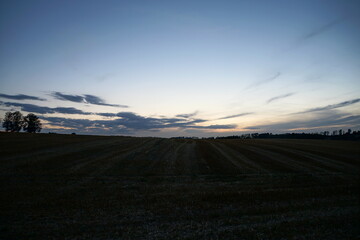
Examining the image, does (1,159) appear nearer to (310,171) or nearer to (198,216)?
(198,216)

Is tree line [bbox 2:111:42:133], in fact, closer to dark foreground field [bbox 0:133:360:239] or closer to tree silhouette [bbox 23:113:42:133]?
tree silhouette [bbox 23:113:42:133]

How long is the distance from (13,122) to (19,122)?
2918 mm

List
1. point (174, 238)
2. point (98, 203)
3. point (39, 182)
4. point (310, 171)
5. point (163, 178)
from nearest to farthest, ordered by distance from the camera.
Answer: point (174, 238) < point (98, 203) < point (39, 182) < point (163, 178) < point (310, 171)

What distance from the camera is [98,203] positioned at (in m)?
11.6

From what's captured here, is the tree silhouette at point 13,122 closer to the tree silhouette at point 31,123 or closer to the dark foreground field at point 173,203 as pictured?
the tree silhouette at point 31,123

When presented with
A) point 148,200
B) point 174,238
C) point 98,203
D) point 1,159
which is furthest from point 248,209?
point 1,159

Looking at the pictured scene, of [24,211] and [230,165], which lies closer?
[24,211]

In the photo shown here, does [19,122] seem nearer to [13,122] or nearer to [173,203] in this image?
[13,122]

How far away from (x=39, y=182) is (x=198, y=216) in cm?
1396

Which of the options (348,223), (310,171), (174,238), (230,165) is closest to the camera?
(174,238)

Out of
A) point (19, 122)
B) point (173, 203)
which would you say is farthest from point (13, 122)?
point (173, 203)

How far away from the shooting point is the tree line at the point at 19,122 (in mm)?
110375

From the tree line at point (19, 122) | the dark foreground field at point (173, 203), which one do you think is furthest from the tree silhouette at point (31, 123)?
the dark foreground field at point (173, 203)

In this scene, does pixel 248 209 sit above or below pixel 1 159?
below
